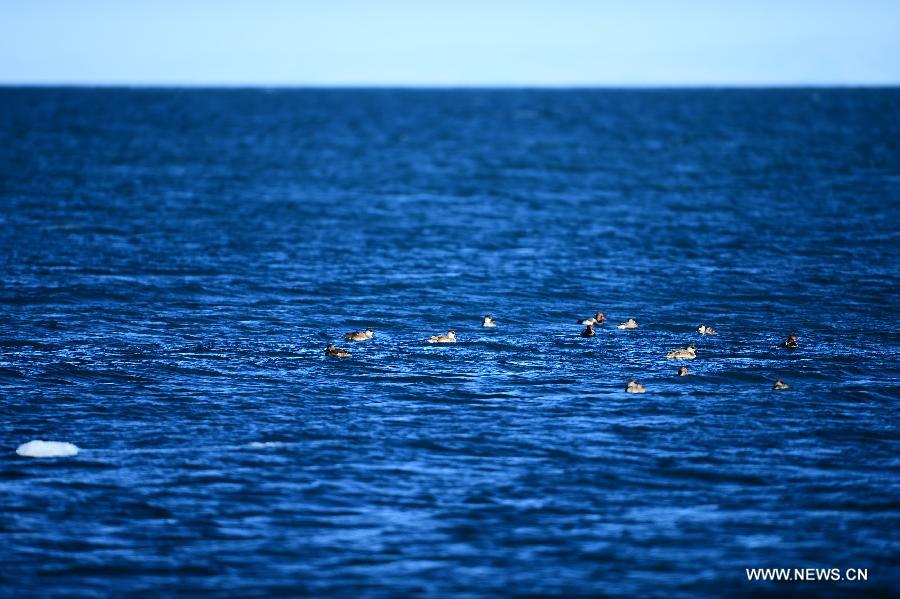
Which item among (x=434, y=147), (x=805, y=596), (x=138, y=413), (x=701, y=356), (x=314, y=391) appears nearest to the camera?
(x=805, y=596)

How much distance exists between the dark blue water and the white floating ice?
273 millimetres

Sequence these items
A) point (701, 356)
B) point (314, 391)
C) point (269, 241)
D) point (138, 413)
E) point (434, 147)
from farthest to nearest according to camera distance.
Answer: point (434, 147), point (269, 241), point (701, 356), point (314, 391), point (138, 413)

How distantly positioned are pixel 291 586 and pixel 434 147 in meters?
99.1

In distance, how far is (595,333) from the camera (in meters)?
33.8

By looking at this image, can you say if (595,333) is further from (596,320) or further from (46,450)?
(46,450)

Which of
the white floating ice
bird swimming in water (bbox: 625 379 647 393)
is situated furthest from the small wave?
bird swimming in water (bbox: 625 379 647 393)

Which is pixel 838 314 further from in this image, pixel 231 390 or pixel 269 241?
pixel 269 241

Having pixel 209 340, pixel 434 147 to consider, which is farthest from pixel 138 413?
pixel 434 147

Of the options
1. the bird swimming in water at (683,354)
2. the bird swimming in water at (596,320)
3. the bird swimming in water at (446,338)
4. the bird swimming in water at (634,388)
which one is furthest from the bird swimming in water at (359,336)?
the bird swimming in water at (634,388)

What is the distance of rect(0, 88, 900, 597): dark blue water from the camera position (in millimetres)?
18344

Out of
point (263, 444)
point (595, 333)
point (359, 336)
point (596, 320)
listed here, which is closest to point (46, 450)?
point (263, 444)

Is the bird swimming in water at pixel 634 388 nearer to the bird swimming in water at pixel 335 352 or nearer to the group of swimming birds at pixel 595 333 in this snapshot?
the group of swimming birds at pixel 595 333

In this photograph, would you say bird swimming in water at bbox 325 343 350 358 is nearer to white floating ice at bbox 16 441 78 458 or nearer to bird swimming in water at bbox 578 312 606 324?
bird swimming in water at bbox 578 312 606 324

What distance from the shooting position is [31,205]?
2456 inches
